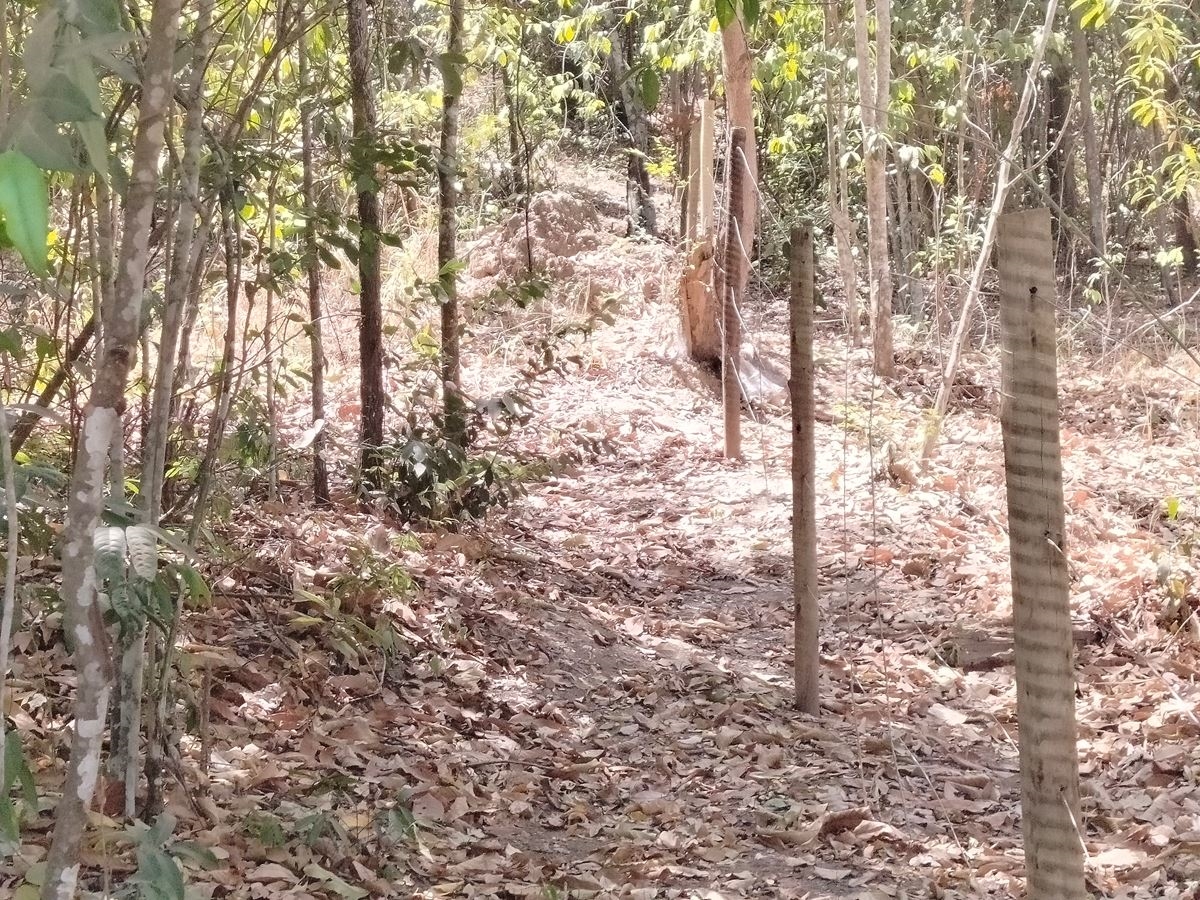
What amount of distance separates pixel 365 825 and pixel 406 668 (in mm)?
1357

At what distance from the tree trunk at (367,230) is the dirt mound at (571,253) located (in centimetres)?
635

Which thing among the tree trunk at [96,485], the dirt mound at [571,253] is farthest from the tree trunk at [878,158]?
the tree trunk at [96,485]

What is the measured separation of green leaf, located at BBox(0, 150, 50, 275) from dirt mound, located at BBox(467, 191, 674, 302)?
455 inches

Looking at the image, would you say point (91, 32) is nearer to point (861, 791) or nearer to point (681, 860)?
point (681, 860)

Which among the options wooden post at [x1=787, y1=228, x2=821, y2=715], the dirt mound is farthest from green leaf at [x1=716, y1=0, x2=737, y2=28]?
the dirt mound

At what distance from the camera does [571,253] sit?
14.1 meters

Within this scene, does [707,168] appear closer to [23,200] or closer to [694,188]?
[694,188]

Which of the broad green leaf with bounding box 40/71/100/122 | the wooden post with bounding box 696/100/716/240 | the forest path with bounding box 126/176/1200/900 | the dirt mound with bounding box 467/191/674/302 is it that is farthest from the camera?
the dirt mound with bounding box 467/191/674/302

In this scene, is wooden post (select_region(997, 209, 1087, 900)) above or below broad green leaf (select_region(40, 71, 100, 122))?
below

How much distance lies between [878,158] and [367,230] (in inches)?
303

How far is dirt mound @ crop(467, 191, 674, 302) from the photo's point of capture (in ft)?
42.7

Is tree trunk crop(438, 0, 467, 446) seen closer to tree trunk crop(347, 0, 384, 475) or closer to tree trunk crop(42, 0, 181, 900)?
tree trunk crop(347, 0, 384, 475)

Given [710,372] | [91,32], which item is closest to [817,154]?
[710,372]

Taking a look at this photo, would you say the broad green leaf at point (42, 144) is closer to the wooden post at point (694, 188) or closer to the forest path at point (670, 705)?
the forest path at point (670, 705)
